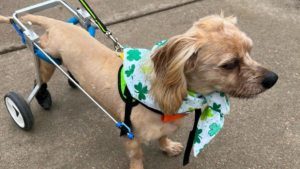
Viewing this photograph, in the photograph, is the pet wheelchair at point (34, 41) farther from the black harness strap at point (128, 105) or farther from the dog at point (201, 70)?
the dog at point (201, 70)

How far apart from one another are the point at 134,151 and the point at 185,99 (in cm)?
67

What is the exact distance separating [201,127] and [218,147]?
2.48 ft

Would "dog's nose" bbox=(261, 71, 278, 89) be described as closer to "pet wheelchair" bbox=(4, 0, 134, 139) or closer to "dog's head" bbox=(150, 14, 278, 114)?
"dog's head" bbox=(150, 14, 278, 114)

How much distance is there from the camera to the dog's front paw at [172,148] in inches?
100

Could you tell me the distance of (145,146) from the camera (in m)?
2.67

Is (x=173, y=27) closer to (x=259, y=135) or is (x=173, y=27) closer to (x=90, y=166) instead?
(x=259, y=135)

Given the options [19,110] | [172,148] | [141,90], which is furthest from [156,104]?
[19,110]

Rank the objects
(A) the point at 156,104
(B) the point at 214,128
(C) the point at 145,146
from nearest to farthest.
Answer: (A) the point at 156,104 < (B) the point at 214,128 < (C) the point at 145,146

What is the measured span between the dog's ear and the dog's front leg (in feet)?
1.73

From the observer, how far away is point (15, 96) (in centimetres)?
255

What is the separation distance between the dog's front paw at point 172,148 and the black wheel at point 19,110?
121 cm

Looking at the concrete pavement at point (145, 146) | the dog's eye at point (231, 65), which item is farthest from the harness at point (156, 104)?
the concrete pavement at point (145, 146)

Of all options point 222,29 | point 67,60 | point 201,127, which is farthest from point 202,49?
point 67,60

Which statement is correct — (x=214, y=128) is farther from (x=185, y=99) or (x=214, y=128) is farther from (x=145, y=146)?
(x=145, y=146)
